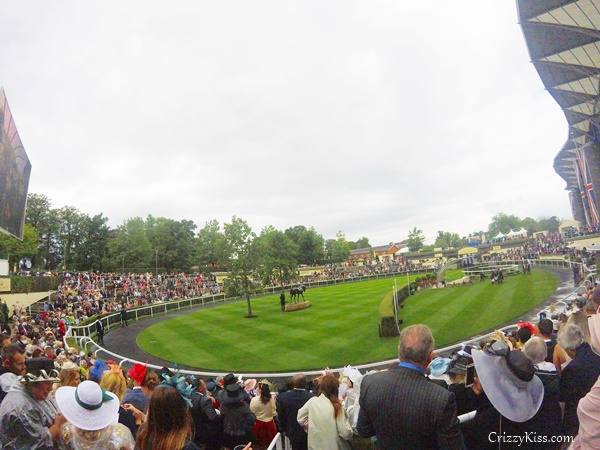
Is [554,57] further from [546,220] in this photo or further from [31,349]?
[546,220]

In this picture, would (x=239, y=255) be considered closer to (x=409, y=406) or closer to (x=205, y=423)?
(x=205, y=423)

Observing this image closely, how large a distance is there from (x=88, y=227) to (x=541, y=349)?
7951 cm

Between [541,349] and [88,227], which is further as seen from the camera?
[88,227]

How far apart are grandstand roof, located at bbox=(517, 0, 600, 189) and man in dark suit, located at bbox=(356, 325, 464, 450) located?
28.3 meters

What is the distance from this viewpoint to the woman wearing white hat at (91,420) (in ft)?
10.3

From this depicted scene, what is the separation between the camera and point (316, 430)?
4227mm

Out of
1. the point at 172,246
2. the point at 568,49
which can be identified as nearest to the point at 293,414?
the point at 568,49

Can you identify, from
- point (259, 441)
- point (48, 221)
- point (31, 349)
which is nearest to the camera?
point (259, 441)

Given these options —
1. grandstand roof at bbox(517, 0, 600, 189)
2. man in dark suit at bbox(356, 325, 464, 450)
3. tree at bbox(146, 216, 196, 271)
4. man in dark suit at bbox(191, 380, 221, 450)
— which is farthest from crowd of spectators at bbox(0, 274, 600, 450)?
tree at bbox(146, 216, 196, 271)

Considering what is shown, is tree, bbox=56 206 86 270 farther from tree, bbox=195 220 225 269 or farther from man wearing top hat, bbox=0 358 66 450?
man wearing top hat, bbox=0 358 66 450

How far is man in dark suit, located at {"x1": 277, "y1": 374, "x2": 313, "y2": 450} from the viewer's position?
4.86 m

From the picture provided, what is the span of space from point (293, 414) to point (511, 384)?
292 centimetres

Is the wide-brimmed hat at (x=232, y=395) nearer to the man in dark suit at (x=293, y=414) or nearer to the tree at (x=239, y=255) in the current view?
the man in dark suit at (x=293, y=414)

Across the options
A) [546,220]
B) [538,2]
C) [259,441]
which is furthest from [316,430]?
[546,220]
